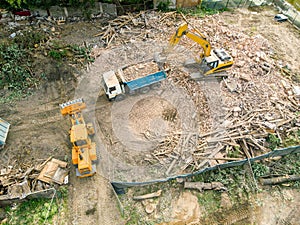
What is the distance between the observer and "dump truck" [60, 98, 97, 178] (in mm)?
14391

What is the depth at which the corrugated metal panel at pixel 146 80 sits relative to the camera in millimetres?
18156

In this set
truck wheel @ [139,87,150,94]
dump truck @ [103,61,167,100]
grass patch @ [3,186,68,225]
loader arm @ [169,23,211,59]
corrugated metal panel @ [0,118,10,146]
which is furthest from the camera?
truck wheel @ [139,87,150,94]

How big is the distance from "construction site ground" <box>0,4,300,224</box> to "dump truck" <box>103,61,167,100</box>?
667mm

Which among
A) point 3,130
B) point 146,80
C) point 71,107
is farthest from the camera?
point 146,80

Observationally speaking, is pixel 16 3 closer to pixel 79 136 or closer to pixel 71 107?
pixel 71 107

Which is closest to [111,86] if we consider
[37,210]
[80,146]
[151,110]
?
[151,110]

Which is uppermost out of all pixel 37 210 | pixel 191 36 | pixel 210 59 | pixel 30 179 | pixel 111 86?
pixel 191 36

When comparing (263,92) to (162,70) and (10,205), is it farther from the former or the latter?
(10,205)

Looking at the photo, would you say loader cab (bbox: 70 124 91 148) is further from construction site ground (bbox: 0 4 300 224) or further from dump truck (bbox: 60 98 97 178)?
construction site ground (bbox: 0 4 300 224)

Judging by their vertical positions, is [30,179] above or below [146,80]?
below

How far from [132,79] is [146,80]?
1105 millimetres

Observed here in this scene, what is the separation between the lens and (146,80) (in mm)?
18422

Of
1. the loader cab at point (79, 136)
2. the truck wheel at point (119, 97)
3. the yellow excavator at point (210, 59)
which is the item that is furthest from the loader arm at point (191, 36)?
the loader cab at point (79, 136)

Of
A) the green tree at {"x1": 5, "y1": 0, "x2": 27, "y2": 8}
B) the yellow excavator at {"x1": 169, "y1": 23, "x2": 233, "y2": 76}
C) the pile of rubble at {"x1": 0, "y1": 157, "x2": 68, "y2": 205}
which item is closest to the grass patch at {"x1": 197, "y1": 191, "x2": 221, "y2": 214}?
the pile of rubble at {"x1": 0, "y1": 157, "x2": 68, "y2": 205}
